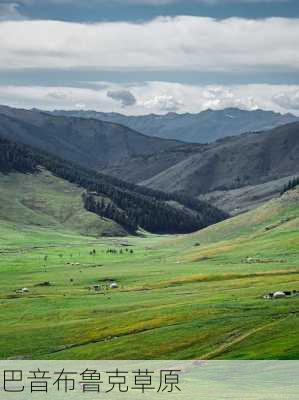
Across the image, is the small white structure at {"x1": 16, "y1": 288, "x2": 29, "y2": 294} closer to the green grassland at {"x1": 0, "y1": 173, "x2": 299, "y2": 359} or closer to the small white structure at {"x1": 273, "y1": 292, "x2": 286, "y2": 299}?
the green grassland at {"x1": 0, "y1": 173, "x2": 299, "y2": 359}

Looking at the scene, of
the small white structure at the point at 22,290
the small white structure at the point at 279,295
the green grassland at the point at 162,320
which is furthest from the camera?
the small white structure at the point at 22,290

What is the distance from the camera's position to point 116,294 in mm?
162750

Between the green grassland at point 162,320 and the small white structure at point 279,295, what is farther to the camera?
the small white structure at point 279,295

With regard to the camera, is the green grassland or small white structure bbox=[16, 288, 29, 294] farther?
small white structure bbox=[16, 288, 29, 294]

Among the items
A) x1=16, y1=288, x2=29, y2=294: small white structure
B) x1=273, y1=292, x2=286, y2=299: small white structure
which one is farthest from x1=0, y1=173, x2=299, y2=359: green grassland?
x1=273, y1=292, x2=286, y2=299: small white structure

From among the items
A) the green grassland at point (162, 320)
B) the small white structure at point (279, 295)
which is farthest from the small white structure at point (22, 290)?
the small white structure at point (279, 295)

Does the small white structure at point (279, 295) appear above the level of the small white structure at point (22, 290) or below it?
below

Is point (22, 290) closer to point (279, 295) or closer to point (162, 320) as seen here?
point (162, 320)

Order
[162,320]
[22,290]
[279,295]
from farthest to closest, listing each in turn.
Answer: [22,290]
[279,295]
[162,320]

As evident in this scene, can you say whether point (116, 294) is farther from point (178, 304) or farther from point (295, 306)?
point (295, 306)

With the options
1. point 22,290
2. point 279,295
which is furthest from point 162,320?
point 22,290

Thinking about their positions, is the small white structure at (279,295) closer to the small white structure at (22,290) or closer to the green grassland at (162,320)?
the green grassland at (162,320)

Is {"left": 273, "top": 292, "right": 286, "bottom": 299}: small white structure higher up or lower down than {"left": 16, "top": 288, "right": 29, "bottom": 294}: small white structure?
lower down

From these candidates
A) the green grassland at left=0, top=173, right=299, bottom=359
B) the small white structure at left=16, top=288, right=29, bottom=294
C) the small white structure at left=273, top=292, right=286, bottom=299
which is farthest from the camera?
the small white structure at left=16, top=288, right=29, bottom=294
